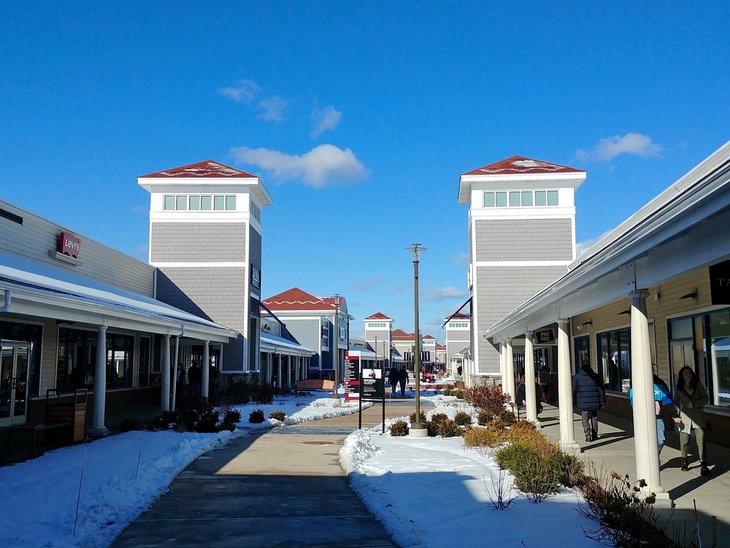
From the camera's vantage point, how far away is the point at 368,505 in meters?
9.20

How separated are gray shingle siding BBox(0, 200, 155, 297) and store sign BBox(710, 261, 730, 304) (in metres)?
17.5

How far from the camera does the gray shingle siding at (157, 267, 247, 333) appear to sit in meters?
32.7

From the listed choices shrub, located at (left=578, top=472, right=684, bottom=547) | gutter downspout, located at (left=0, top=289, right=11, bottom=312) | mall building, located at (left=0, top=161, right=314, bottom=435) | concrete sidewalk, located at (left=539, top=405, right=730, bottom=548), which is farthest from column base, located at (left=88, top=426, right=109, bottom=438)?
shrub, located at (left=578, top=472, right=684, bottom=547)

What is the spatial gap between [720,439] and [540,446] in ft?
14.9

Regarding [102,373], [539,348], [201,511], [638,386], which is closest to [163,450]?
[102,373]

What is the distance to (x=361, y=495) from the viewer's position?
32.4ft

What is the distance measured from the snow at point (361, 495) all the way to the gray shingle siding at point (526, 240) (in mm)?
19854

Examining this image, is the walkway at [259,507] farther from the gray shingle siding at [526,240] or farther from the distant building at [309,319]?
the distant building at [309,319]

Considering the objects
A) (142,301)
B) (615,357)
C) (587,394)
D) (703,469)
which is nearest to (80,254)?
(142,301)

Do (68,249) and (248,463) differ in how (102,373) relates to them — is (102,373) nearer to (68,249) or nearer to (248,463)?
(248,463)

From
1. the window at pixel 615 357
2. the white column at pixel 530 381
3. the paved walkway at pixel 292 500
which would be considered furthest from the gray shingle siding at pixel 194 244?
the paved walkway at pixel 292 500

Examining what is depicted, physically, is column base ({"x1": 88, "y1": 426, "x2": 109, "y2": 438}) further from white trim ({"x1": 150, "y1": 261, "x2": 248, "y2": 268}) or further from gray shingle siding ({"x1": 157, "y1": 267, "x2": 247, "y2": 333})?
white trim ({"x1": 150, "y1": 261, "x2": 248, "y2": 268})

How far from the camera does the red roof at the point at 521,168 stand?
3395cm

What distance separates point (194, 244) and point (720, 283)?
2791 centimetres
